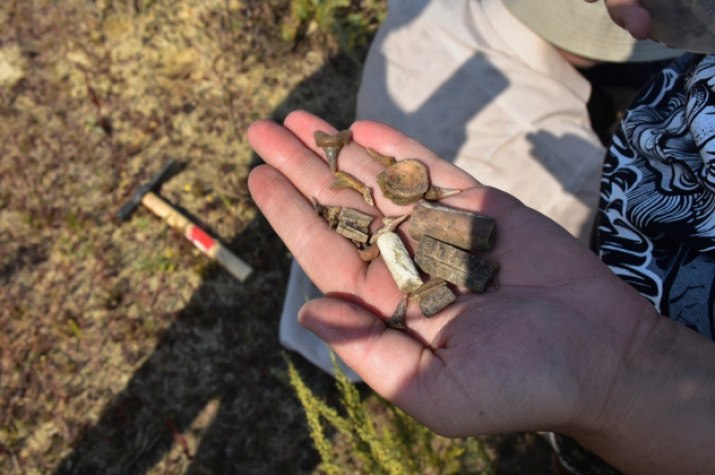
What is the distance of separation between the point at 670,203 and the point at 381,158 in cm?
115

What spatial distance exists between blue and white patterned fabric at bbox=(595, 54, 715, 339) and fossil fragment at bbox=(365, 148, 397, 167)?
858mm

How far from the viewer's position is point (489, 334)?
189cm

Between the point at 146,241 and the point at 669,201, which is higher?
the point at 669,201

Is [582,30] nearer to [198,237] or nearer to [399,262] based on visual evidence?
[399,262]

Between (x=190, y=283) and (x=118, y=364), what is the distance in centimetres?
62

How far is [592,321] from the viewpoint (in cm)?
194

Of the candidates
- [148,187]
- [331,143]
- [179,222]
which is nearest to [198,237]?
[179,222]

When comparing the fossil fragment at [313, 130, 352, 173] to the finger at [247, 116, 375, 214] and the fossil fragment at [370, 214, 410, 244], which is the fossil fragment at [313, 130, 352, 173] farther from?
the fossil fragment at [370, 214, 410, 244]

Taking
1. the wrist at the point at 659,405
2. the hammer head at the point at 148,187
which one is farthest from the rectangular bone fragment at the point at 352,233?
the hammer head at the point at 148,187

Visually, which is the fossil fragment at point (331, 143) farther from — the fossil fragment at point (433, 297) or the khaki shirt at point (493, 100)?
the khaki shirt at point (493, 100)

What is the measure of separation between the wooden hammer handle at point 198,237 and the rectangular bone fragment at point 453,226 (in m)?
1.59

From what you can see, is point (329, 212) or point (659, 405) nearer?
point (659, 405)

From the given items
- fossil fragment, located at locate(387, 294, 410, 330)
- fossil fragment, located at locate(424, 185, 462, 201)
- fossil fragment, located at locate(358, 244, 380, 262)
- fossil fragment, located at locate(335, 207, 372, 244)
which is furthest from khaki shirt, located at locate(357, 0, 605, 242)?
fossil fragment, located at locate(387, 294, 410, 330)

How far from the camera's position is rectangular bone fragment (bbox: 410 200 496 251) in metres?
2.27
